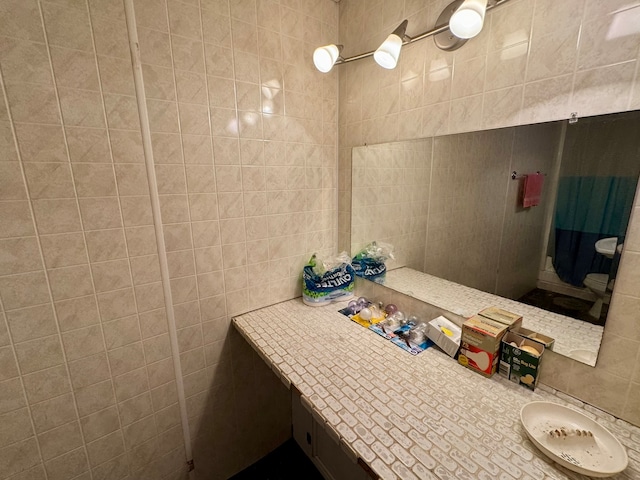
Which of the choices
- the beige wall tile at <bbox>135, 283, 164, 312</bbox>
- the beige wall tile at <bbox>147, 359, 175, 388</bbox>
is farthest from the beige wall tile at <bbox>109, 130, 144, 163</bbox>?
the beige wall tile at <bbox>147, 359, 175, 388</bbox>

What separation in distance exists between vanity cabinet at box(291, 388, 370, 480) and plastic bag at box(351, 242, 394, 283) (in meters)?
0.65

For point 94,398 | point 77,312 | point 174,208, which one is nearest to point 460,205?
point 174,208

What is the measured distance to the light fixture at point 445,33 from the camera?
2.41 feet

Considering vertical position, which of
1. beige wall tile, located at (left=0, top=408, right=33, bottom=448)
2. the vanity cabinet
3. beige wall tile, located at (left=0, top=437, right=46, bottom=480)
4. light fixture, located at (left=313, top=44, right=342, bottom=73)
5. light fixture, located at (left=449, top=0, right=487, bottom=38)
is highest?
light fixture, located at (left=313, top=44, right=342, bottom=73)

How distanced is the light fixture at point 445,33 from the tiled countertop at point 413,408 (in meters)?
1.02

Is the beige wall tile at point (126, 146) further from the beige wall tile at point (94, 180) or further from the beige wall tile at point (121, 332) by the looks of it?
the beige wall tile at point (121, 332)

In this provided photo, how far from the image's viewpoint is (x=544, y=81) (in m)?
0.78

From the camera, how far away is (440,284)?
45.8 inches

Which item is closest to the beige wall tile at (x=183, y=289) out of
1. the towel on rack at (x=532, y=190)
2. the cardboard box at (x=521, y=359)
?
the cardboard box at (x=521, y=359)

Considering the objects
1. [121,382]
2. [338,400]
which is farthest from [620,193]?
[121,382]

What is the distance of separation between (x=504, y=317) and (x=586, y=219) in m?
0.37

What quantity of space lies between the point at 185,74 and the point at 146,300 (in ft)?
2.80

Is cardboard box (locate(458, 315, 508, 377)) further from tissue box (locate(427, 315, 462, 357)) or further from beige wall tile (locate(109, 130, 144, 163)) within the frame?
beige wall tile (locate(109, 130, 144, 163))

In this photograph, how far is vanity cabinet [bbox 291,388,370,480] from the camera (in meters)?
1.12
